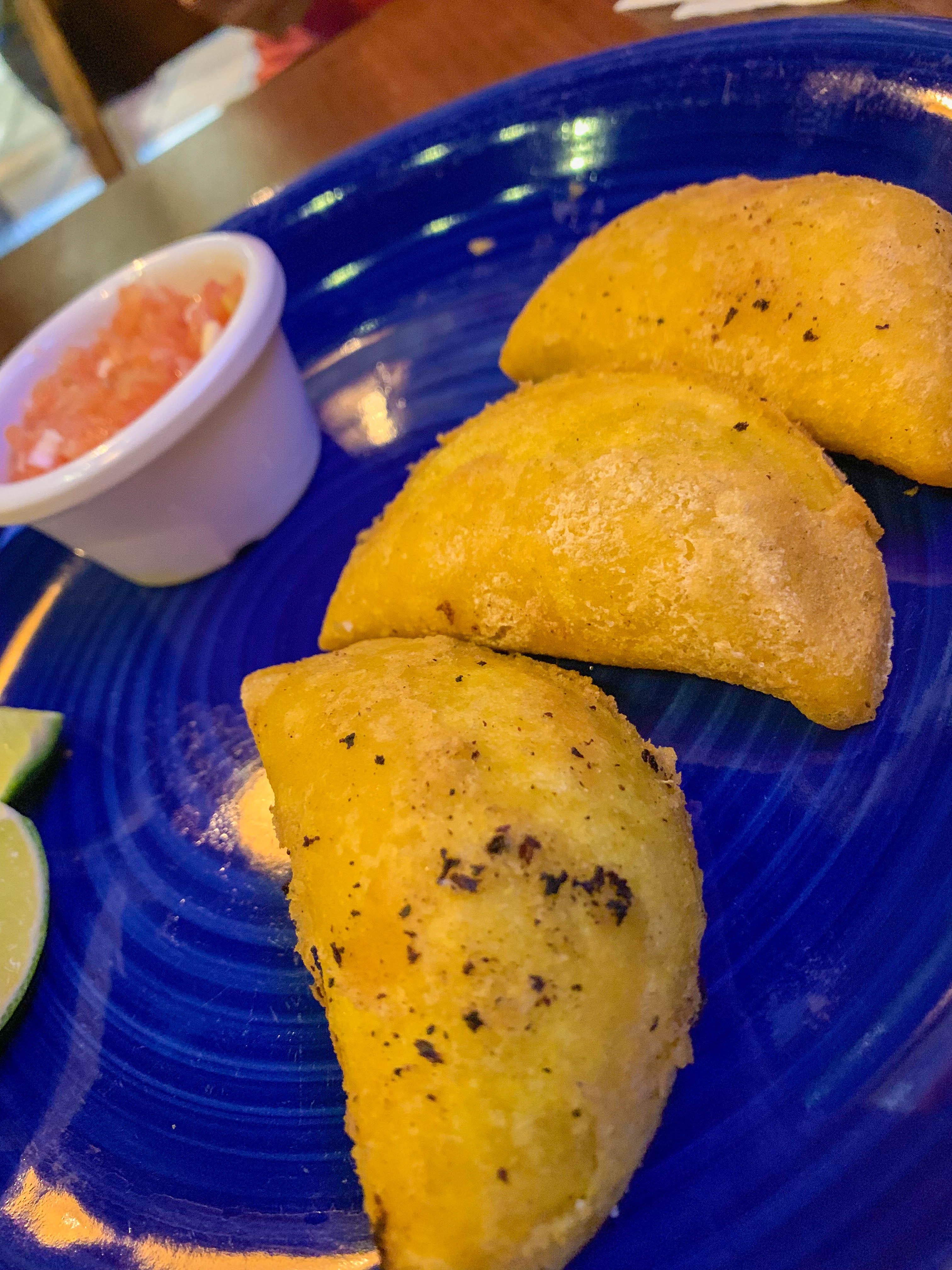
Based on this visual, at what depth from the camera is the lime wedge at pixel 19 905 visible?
5.42ft

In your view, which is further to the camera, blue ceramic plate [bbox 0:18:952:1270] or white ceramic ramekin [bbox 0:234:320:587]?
white ceramic ramekin [bbox 0:234:320:587]

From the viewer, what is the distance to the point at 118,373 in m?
2.05

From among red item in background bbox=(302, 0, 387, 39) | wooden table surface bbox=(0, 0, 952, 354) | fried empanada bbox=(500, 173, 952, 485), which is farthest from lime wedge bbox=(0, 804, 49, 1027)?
red item in background bbox=(302, 0, 387, 39)

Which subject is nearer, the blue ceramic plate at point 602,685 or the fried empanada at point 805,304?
the blue ceramic plate at point 602,685

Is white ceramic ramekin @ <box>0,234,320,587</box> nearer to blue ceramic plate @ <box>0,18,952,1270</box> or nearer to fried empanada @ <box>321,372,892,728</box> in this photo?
blue ceramic plate @ <box>0,18,952,1270</box>

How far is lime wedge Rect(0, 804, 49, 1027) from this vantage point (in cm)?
165

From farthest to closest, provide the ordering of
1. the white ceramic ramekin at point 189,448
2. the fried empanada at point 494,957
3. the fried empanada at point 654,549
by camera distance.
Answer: the white ceramic ramekin at point 189,448 → the fried empanada at point 654,549 → the fried empanada at point 494,957

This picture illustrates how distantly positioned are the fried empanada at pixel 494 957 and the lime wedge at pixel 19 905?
648 mm

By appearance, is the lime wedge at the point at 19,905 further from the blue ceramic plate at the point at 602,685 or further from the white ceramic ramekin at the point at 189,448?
the white ceramic ramekin at the point at 189,448

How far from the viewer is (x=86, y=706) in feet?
6.86

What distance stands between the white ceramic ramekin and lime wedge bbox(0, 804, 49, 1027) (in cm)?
68

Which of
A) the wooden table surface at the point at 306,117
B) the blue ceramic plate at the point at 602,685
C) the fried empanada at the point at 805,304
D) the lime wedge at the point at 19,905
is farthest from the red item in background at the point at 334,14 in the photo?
the lime wedge at the point at 19,905

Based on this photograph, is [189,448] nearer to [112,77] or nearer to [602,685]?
[602,685]

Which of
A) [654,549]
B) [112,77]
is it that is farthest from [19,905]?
[112,77]
